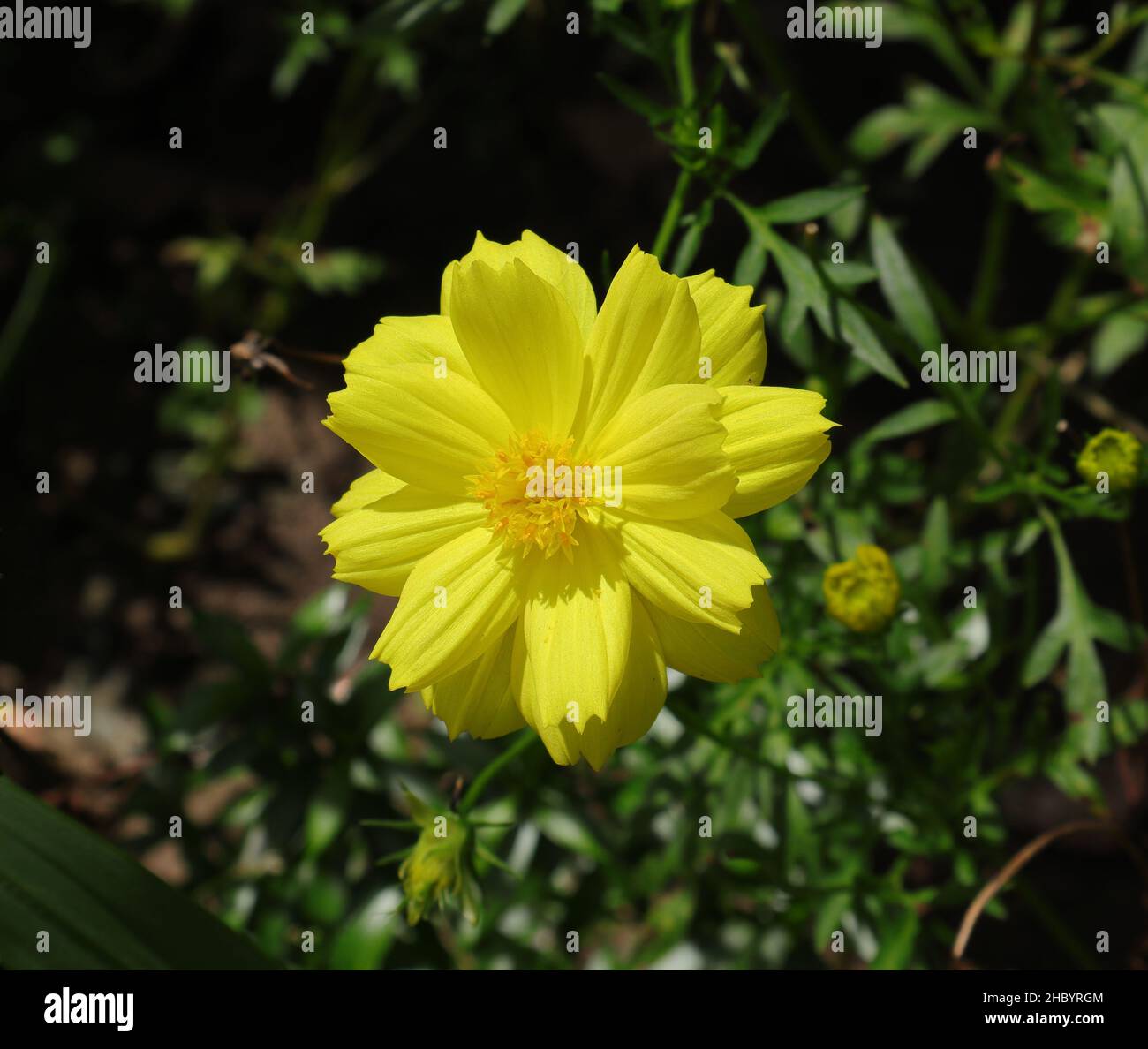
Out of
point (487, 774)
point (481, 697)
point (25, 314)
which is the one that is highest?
point (25, 314)

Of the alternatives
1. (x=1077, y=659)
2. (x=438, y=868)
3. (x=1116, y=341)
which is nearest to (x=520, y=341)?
(x=438, y=868)

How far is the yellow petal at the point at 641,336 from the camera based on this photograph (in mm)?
1139

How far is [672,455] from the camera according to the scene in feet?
3.69

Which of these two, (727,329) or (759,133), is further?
(759,133)

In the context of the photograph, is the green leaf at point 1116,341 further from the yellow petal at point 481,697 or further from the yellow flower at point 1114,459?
the yellow petal at point 481,697

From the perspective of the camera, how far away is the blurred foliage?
5.17 ft

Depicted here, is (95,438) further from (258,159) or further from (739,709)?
(739,709)

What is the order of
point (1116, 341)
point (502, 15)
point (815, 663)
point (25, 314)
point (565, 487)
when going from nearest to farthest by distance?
1. point (565, 487)
2. point (502, 15)
3. point (815, 663)
4. point (1116, 341)
5. point (25, 314)

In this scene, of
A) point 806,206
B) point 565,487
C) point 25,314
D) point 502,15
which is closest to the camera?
point 565,487

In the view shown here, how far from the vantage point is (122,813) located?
80.1 inches

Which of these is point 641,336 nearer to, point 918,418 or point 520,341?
point 520,341

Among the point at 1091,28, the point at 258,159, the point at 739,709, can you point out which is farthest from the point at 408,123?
the point at 739,709

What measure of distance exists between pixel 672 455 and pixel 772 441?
0.12 metres

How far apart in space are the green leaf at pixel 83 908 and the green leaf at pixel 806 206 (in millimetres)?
1220
